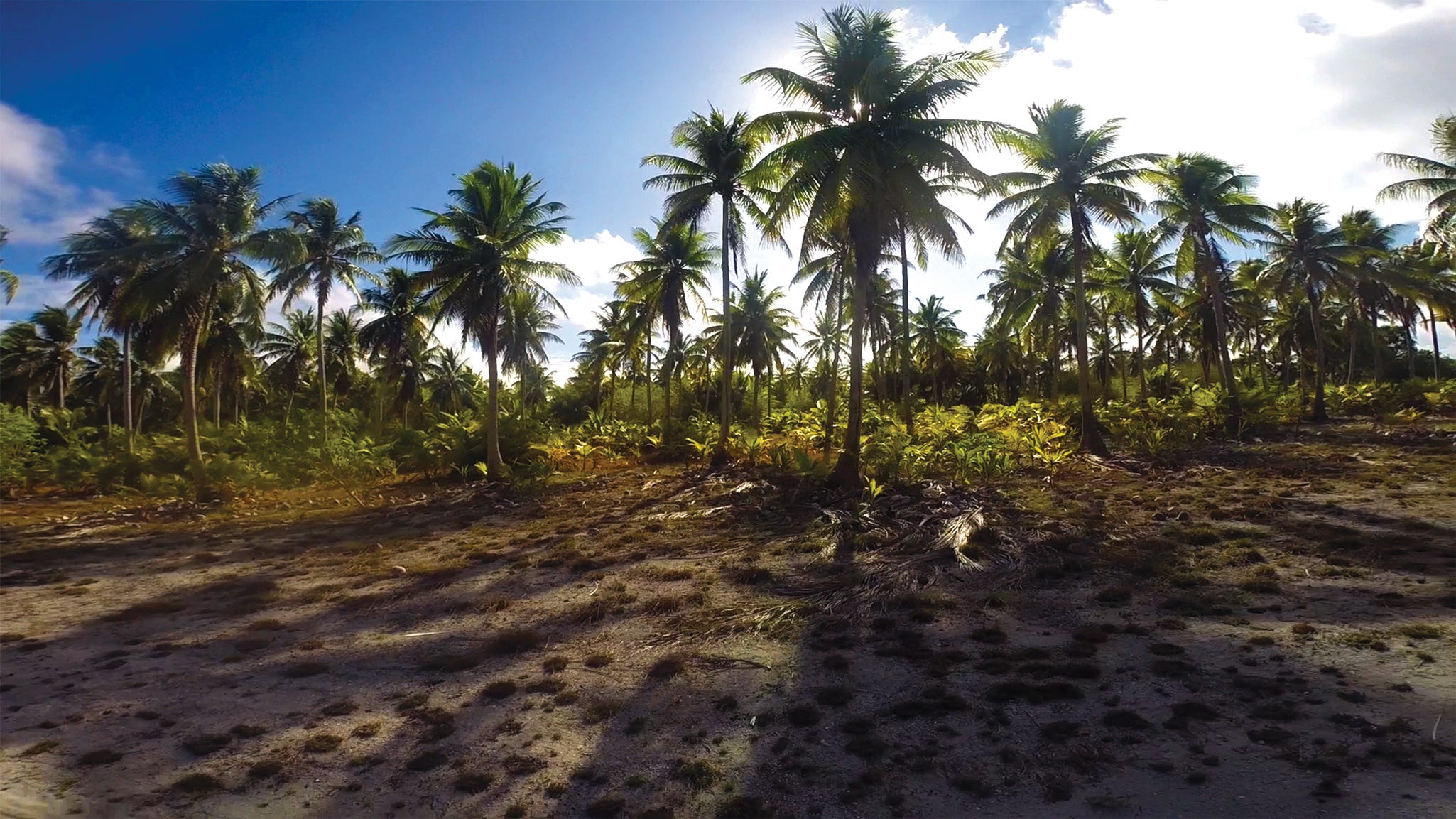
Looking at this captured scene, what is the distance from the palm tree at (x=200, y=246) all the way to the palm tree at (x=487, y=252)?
354 cm

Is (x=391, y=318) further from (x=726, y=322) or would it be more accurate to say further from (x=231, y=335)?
(x=726, y=322)

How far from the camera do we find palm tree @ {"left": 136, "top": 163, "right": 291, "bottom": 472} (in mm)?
17625

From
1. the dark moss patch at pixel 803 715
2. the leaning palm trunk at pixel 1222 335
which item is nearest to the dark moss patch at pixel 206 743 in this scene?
the dark moss patch at pixel 803 715

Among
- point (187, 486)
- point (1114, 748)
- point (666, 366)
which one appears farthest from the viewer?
point (666, 366)

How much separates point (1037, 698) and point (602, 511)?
1101 centimetres

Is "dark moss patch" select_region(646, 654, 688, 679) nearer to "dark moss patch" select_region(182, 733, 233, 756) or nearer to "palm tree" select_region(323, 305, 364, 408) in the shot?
"dark moss patch" select_region(182, 733, 233, 756)

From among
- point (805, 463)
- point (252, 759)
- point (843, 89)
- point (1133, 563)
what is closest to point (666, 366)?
point (805, 463)

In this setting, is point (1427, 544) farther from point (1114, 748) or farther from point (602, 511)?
point (602, 511)

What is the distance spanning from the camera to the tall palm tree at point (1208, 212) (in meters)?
23.2

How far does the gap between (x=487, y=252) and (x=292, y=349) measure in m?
26.1

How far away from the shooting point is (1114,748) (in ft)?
14.4

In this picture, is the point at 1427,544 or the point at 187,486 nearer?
the point at 1427,544

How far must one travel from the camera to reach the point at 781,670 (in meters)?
6.16

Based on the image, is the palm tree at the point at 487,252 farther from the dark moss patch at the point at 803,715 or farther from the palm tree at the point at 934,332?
the palm tree at the point at 934,332
